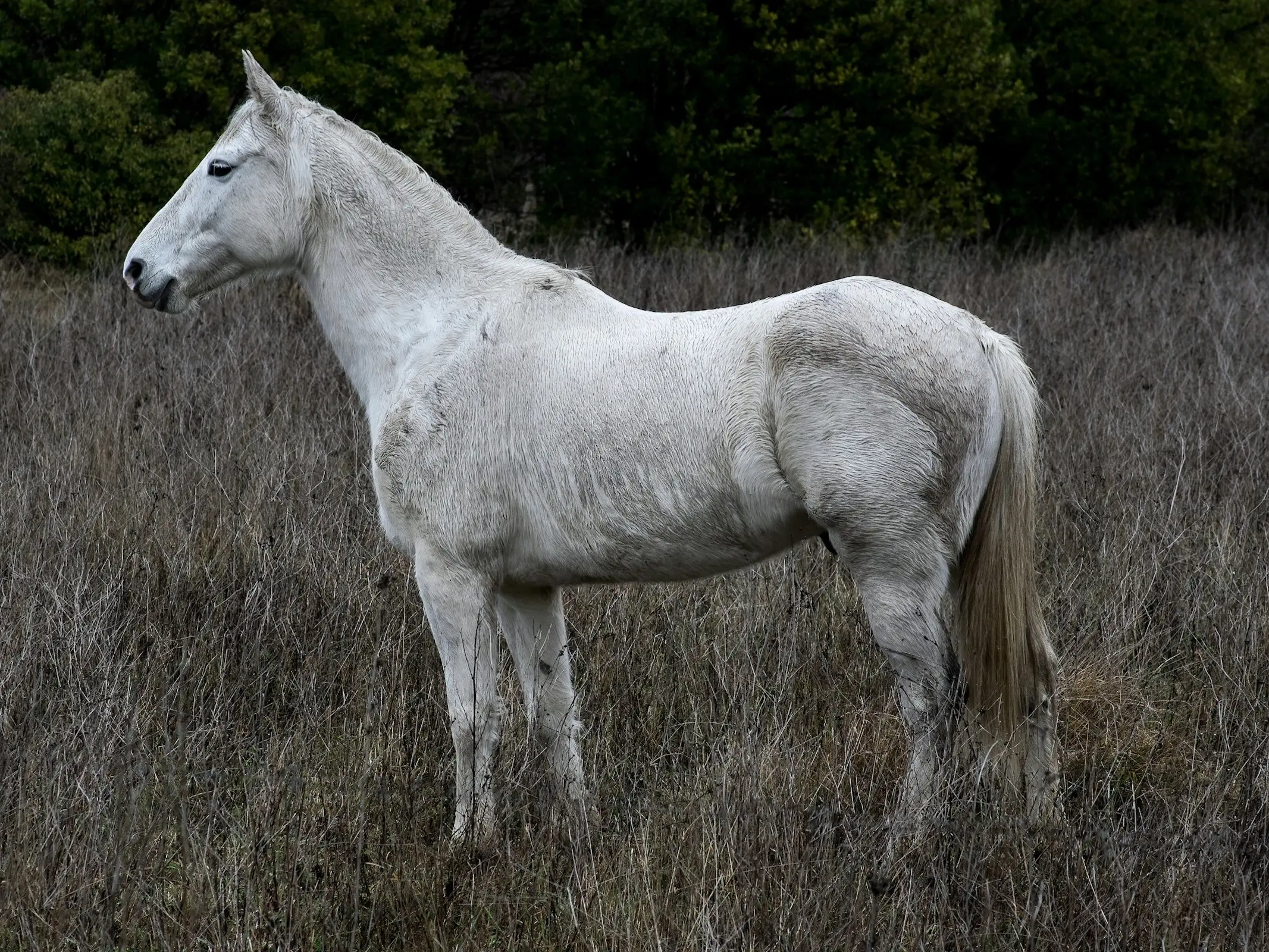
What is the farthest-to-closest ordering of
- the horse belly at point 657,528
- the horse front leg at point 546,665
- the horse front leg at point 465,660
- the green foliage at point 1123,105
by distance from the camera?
1. the green foliage at point 1123,105
2. the horse front leg at point 546,665
3. the horse front leg at point 465,660
4. the horse belly at point 657,528

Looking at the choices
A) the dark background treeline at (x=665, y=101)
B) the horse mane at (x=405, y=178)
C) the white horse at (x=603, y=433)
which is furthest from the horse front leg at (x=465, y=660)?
the dark background treeline at (x=665, y=101)

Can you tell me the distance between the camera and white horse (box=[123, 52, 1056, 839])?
2.98 meters

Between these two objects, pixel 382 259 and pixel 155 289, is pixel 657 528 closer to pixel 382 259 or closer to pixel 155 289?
pixel 382 259

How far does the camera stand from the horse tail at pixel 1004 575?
10.0ft

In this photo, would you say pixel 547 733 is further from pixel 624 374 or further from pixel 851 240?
pixel 851 240

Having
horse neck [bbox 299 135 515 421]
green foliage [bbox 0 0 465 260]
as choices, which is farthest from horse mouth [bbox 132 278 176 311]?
green foliage [bbox 0 0 465 260]

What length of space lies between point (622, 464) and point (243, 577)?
1.90m

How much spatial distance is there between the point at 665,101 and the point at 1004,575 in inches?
390

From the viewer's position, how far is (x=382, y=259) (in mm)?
3537

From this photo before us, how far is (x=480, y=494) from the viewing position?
326 centimetres

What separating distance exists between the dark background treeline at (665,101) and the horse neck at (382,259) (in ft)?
21.8

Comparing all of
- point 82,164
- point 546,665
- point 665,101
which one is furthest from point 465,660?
Answer: point 665,101

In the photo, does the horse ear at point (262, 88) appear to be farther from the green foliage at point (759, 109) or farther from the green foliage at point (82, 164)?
the green foliage at point (759, 109)

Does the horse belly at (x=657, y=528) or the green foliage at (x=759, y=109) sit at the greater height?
the green foliage at (x=759, y=109)
